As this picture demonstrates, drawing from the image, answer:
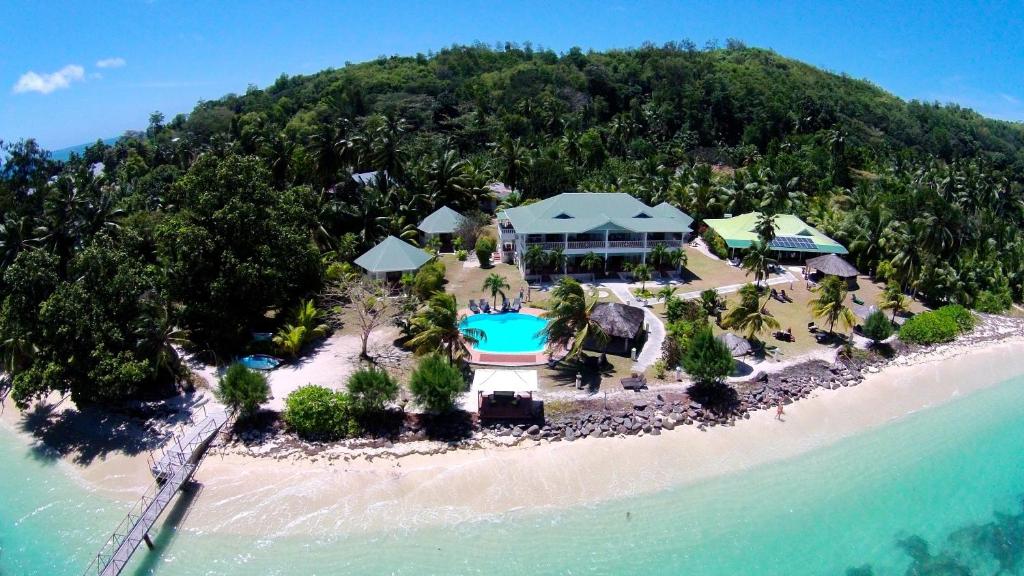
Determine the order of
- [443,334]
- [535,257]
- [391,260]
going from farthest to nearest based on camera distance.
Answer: [535,257]
[391,260]
[443,334]

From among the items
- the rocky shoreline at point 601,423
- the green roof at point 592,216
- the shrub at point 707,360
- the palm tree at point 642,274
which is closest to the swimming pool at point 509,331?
the rocky shoreline at point 601,423

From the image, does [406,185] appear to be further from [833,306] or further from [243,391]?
[833,306]

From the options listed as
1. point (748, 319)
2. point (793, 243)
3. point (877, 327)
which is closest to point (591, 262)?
point (748, 319)

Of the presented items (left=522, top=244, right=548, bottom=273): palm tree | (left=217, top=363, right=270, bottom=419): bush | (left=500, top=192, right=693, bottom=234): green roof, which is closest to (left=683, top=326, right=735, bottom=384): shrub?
(left=522, top=244, right=548, bottom=273): palm tree

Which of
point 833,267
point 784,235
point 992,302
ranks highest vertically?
point 784,235

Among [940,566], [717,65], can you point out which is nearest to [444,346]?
[940,566]

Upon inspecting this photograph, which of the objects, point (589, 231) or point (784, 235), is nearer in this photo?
point (589, 231)

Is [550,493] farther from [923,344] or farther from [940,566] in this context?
[923,344]

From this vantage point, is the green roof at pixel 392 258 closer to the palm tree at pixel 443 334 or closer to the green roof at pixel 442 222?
the green roof at pixel 442 222
